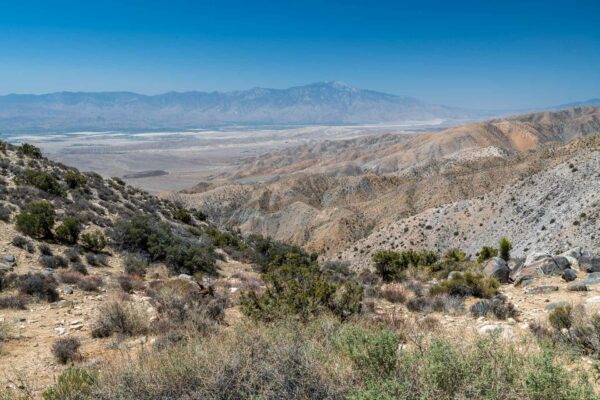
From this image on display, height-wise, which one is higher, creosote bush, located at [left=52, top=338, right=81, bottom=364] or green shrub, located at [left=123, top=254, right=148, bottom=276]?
creosote bush, located at [left=52, top=338, right=81, bottom=364]

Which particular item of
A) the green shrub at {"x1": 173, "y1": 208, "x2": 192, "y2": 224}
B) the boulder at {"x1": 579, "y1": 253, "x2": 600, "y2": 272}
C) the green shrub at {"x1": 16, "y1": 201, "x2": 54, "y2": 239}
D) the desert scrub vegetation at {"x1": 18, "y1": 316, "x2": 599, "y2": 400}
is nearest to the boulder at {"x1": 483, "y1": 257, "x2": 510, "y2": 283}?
the boulder at {"x1": 579, "y1": 253, "x2": 600, "y2": 272}

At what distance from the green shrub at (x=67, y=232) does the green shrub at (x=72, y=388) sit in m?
11.9

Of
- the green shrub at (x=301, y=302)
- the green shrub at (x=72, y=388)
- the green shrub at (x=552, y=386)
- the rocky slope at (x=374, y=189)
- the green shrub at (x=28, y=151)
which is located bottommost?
→ the rocky slope at (x=374, y=189)

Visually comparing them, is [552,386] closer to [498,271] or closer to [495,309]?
[495,309]

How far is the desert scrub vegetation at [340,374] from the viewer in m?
3.94

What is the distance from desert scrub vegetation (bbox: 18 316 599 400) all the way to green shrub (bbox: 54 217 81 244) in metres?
12.1

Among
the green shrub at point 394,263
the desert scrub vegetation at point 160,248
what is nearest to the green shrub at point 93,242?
the desert scrub vegetation at point 160,248

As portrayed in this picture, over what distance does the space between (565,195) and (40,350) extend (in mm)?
31106

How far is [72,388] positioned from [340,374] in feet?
9.93

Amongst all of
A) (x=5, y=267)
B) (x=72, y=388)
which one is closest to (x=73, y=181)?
(x=5, y=267)

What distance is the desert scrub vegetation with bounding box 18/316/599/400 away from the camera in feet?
12.9

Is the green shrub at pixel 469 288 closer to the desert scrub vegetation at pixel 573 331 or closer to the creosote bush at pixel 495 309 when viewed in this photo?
the creosote bush at pixel 495 309

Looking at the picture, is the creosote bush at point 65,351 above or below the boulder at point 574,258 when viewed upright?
above

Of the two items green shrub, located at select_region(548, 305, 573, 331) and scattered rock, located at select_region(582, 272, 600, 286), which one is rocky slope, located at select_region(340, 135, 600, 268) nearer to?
scattered rock, located at select_region(582, 272, 600, 286)
